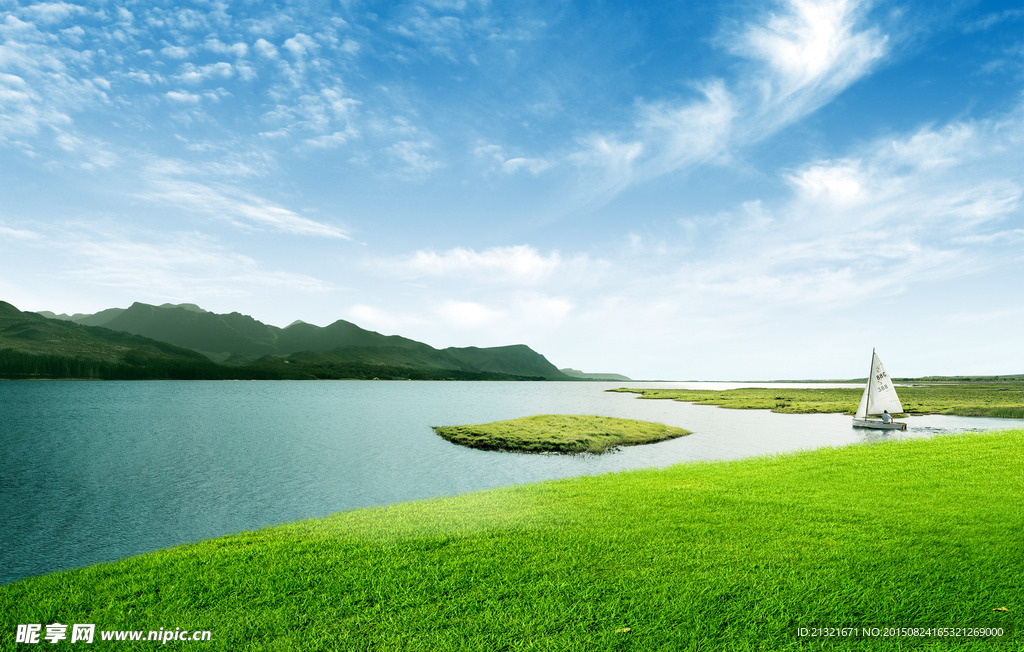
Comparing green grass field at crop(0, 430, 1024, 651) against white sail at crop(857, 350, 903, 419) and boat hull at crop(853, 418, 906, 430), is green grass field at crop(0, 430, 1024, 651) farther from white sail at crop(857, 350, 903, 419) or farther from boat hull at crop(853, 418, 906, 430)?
boat hull at crop(853, 418, 906, 430)

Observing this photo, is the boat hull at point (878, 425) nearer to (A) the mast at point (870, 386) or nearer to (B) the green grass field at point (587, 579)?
(A) the mast at point (870, 386)

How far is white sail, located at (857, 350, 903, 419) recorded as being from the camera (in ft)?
204

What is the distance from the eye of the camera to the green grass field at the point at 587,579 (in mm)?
7316

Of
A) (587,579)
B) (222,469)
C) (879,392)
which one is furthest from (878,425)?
(222,469)

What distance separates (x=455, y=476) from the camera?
119ft

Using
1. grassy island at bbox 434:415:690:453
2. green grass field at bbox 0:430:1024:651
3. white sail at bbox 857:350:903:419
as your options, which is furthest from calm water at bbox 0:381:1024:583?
green grass field at bbox 0:430:1024:651

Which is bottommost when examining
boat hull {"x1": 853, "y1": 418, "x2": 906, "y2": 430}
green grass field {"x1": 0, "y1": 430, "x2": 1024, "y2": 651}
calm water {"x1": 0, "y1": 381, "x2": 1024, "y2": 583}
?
calm water {"x1": 0, "y1": 381, "x2": 1024, "y2": 583}

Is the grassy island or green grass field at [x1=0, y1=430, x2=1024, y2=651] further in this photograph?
the grassy island

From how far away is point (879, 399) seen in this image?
64500 mm

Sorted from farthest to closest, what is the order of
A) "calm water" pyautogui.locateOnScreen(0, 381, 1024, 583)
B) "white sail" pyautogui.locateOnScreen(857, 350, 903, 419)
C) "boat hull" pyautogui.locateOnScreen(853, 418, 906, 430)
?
"boat hull" pyautogui.locateOnScreen(853, 418, 906, 430), "white sail" pyautogui.locateOnScreen(857, 350, 903, 419), "calm water" pyautogui.locateOnScreen(0, 381, 1024, 583)

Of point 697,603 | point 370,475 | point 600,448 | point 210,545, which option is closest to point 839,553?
point 697,603

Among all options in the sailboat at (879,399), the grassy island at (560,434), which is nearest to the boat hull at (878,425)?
the sailboat at (879,399)

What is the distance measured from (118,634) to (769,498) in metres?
15.6

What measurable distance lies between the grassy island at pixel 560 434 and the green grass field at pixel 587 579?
114 ft
